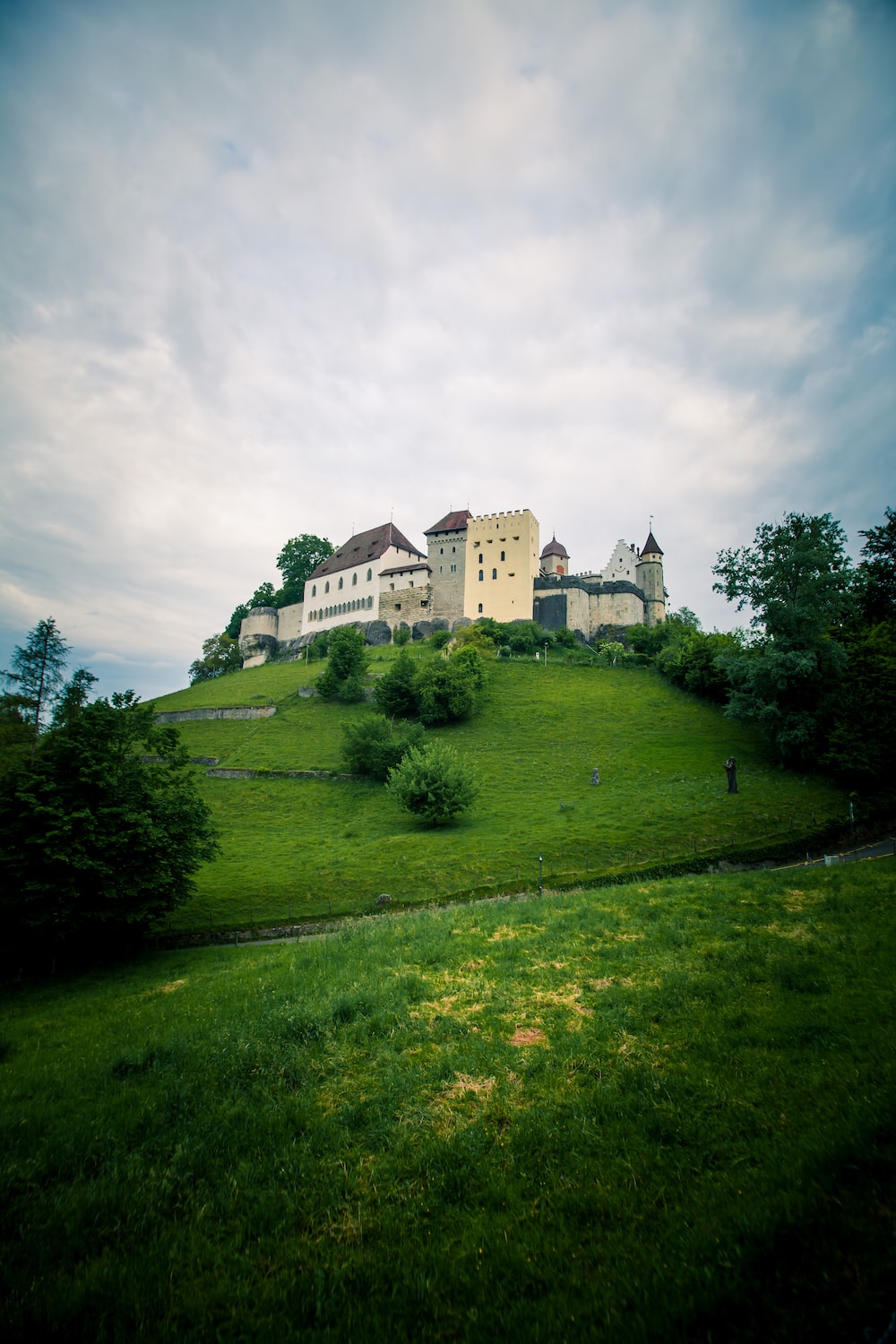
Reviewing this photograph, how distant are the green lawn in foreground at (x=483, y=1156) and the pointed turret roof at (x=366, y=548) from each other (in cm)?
8354

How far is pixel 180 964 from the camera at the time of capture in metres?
20.0

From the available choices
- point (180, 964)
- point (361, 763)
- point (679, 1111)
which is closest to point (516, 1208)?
point (679, 1111)

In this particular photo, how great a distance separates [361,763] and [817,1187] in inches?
1763

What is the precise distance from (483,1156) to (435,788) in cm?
3003

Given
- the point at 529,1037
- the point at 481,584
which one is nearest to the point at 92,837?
the point at 529,1037

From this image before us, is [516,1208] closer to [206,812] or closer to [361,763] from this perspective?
[206,812]

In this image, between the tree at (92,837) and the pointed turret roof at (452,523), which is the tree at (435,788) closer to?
the tree at (92,837)

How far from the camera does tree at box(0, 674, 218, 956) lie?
61.7 ft

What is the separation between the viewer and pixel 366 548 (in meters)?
94.9

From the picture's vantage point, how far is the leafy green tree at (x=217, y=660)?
3910 inches

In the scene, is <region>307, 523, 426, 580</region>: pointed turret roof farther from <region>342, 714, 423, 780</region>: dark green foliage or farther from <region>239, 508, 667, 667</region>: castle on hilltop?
<region>342, 714, 423, 780</region>: dark green foliage

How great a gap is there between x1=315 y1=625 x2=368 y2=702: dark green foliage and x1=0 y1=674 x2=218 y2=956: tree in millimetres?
41954

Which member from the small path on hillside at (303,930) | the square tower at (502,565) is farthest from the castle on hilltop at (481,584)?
the small path on hillside at (303,930)

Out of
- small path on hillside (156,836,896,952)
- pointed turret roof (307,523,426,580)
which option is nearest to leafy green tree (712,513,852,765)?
small path on hillside (156,836,896,952)
